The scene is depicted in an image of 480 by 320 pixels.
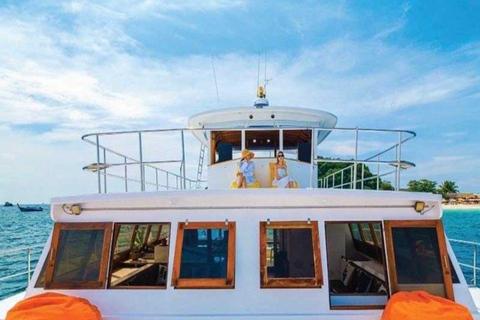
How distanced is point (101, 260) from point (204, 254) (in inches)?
51.0

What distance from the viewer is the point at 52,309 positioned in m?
3.83

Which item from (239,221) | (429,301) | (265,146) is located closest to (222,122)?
(265,146)

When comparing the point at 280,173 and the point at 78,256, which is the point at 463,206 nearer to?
the point at 280,173

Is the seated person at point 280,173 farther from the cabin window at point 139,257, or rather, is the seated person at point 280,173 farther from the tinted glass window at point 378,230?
the cabin window at point 139,257

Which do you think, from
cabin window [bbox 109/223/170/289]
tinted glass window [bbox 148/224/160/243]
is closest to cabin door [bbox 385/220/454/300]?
cabin window [bbox 109/223/170/289]

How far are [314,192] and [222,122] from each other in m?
4.05

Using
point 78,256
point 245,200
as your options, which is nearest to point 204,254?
point 245,200

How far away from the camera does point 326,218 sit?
4.86m

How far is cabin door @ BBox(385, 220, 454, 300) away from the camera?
15.1 feet

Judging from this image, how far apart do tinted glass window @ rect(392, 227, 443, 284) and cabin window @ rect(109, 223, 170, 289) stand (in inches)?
120

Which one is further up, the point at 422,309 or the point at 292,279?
the point at 292,279

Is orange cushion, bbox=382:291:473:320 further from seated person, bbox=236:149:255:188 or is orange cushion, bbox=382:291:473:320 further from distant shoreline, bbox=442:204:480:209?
distant shoreline, bbox=442:204:480:209

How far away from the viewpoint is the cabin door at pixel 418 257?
182 inches

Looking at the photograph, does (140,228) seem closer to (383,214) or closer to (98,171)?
(98,171)
